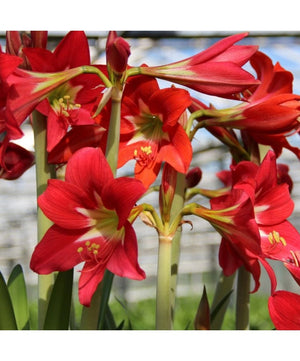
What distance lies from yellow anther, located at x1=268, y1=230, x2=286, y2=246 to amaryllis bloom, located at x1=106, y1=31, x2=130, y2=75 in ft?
0.80

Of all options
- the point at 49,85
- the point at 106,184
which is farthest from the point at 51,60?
the point at 106,184

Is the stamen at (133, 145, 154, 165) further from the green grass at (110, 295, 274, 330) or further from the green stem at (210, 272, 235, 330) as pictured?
the green grass at (110, 295, 274, 330)

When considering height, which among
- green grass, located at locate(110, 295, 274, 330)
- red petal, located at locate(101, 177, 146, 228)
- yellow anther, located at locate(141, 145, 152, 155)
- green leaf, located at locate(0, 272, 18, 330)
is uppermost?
yellow anther, located at locate(141, 145, 152, 155)

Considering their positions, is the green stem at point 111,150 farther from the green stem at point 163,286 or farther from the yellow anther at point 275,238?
the yellow anther at point 275,238

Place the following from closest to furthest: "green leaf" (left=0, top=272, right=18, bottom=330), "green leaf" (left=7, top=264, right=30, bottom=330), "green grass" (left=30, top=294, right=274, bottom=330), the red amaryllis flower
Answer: the red amaryllis flower, "green leaf" (left=0, top=272, right=18, bottom=330), "green leaf" (left=7, top=264, right=30, bottom=330), "green grass" (left=30, top=294, right=274, bottom=330)

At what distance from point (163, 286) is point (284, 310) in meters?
0.13

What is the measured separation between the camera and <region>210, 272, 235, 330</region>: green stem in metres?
0.77

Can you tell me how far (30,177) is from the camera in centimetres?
204

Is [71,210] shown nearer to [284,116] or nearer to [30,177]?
[284,116]

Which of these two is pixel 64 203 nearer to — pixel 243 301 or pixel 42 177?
pixel 42 177

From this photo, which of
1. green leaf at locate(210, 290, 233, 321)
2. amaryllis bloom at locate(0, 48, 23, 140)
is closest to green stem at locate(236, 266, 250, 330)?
green leaf at locate(210, 290, 233, 321)

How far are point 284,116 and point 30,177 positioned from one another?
5.10 feet

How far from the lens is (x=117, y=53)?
0.52 m

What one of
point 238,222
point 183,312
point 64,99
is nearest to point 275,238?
point 238,222
